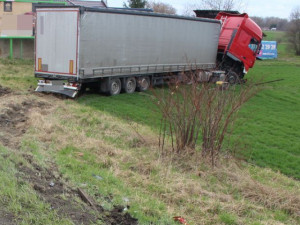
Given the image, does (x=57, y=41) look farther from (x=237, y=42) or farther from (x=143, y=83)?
(x=237, y=42)

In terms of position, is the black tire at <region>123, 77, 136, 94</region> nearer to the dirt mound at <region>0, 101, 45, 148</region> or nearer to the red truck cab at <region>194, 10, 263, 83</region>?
the dirt mound at <region>0, 101, 45, 148</region>

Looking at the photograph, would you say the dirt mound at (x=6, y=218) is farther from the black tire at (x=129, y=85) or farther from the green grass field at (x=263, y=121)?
the black tire at (x=129, y=85)

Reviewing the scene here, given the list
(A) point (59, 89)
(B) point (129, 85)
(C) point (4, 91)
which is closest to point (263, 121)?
(B) point (129, 85)

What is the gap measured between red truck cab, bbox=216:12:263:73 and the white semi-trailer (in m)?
4.61

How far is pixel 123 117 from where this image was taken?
39.6 feet

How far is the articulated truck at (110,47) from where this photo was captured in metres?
13.6

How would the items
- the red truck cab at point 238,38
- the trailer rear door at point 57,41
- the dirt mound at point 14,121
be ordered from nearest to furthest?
the dirt mound at point 14,121
the trailer rear door at point 57,41
the red truck cab at point 238,38

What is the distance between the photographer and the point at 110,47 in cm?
1474

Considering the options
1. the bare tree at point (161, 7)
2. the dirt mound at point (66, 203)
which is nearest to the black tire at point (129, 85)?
the dirt mound at point (66, 203)

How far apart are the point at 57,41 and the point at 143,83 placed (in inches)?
183

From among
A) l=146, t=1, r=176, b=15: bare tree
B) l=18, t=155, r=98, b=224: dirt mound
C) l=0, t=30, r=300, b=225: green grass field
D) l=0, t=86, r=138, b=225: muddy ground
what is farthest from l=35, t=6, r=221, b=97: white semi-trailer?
l=146, t=1, r=176, b=15: bare tree

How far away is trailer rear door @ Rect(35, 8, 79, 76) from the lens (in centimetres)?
1346

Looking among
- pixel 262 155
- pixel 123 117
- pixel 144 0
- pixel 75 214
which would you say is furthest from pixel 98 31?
pixel 144 0

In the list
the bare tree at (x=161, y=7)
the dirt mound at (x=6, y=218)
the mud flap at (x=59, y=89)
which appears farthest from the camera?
the bare tree at (x=161, y=7)
